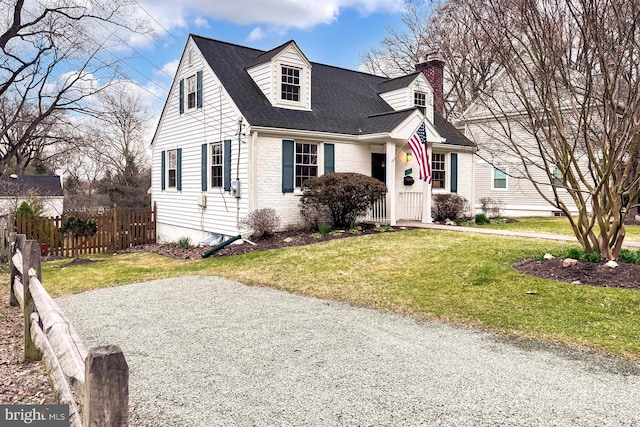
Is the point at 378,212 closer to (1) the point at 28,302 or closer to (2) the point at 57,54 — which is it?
(1) the point at 28,302

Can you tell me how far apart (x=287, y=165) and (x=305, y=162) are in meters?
0.77

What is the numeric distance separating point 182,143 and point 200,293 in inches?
389

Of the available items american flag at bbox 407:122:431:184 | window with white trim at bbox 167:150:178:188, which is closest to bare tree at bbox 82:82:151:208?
window with white trim at bbox 167:150:178:188

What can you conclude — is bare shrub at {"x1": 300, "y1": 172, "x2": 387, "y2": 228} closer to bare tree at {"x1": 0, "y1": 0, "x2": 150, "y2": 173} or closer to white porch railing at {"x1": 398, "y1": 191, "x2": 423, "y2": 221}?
white porch railing at {"x1": 398, "y1": 191, "x2": 423, "y2": 221}

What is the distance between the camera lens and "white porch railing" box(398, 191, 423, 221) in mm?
15309

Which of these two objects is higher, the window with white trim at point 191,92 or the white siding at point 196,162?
the window with white trim at point 191,92

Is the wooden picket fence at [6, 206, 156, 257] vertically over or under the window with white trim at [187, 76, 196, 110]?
under

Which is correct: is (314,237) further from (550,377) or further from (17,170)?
(17,170)

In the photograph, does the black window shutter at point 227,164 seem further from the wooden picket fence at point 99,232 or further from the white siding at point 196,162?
the wooden picket fence at point 99,232

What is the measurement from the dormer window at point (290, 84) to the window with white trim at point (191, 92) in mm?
3282

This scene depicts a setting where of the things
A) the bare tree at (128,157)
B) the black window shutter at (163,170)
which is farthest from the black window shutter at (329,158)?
the bare tree at (128,157)

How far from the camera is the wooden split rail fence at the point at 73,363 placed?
1840 millimetres

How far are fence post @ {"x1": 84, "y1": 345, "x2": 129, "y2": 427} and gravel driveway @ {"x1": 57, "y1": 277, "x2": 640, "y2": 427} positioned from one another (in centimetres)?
143

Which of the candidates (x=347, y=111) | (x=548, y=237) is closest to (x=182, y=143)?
(x=347, y=111)
